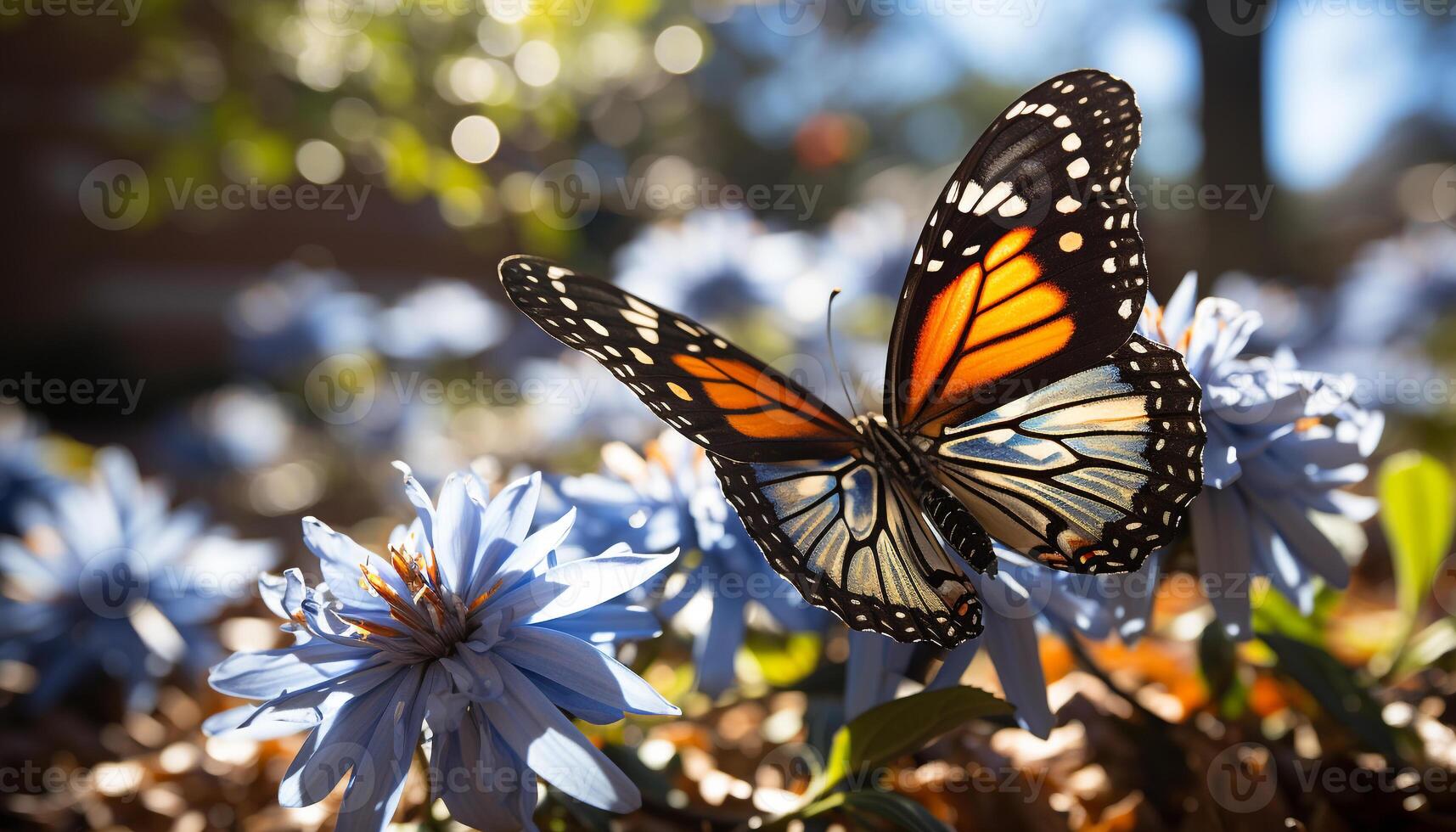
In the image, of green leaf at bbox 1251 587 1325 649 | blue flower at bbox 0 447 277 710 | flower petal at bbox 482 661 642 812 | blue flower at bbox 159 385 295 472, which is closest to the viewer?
flower petal at bbox 482 661 642 812

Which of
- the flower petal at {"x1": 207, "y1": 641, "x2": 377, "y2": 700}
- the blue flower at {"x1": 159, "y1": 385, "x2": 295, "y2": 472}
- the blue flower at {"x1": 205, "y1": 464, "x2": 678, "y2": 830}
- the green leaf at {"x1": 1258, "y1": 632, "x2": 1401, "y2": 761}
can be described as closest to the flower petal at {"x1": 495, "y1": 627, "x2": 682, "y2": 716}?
the blue flower at {"x1": 205, "y1": 464, "x2": 678, "y2": 830}

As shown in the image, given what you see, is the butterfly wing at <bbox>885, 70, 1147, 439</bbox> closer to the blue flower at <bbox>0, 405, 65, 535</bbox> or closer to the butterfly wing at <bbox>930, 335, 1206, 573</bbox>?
the butterfly wing at <bbox>930, 335, 1206, 573</bbox>

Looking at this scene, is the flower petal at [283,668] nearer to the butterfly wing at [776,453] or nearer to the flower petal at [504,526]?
the flower petal at [504,526]

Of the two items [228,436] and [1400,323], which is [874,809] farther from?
[228,436]

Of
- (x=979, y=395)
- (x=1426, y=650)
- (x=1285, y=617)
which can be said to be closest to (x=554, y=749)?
(x=979, y=395)

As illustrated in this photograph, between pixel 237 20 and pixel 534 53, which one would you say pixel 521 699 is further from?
pixel 237 20

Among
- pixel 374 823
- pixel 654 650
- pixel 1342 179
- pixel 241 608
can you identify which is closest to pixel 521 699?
pixel 374 823
